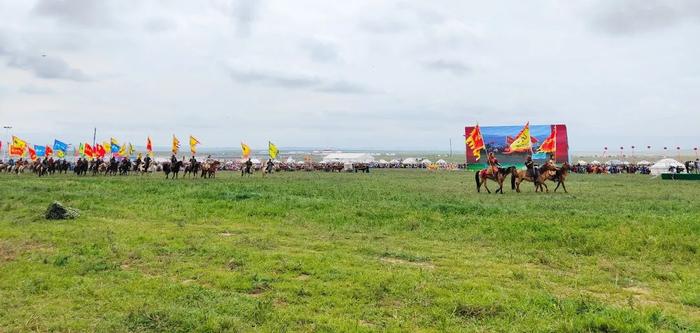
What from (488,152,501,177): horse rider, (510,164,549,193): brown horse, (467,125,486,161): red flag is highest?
(467,125,486,161): red flag

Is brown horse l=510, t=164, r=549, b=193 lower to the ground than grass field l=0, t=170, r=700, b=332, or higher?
higher

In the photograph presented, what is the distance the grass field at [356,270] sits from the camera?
707cm

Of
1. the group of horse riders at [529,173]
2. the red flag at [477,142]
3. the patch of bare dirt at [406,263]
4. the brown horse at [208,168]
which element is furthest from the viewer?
the brown horse at [208,168]

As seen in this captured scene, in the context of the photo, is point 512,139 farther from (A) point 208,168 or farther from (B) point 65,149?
(B) point 65,149

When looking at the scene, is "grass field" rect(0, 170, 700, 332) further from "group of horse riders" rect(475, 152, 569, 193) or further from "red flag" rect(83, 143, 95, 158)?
"red flag" rect(83, 143, 95, 158)

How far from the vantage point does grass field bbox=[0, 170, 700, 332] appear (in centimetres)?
707

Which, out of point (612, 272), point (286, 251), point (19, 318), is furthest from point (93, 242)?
point (612, 272)

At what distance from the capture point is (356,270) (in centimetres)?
978

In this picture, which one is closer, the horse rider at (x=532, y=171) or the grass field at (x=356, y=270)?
the grass field at (x=356, y=270)

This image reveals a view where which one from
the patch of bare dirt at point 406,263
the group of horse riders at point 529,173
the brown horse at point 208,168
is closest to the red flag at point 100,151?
the brown horse at point 208,168

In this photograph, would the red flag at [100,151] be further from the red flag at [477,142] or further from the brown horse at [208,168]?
the red flag at [477,142]

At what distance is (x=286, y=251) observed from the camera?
11.8 metres

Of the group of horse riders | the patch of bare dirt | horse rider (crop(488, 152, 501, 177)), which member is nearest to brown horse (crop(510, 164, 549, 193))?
the group of horse riders

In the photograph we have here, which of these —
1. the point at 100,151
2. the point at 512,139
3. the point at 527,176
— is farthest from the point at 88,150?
the point at 527,176
